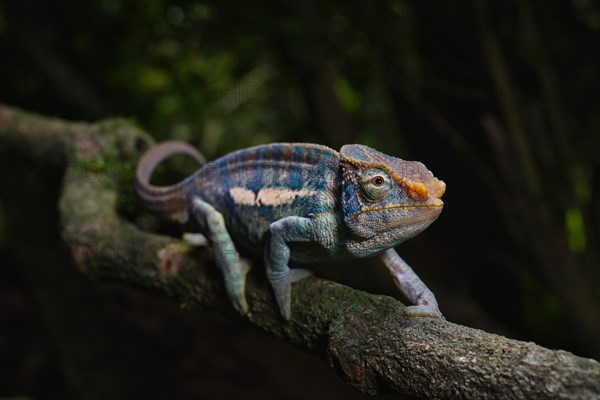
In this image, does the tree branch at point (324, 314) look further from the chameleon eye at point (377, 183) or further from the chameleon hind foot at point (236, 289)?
the chameleon eye at point (377, 183)

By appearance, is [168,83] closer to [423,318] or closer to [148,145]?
[148,145]

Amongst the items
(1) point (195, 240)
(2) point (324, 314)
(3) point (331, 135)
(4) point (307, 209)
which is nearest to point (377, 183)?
(4) point (307, 209)

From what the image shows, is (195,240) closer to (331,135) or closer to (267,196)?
(267,196)

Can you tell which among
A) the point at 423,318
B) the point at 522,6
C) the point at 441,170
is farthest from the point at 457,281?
the point at 423,318

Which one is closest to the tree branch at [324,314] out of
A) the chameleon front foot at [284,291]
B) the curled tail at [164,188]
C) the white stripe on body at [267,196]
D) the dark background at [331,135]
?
the chameleon front foot at [284,291]

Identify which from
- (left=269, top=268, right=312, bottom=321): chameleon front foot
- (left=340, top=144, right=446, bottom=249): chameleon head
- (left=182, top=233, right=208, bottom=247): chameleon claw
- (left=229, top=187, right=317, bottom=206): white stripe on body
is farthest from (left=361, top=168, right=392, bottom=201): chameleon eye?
(left=182, top=233, right=208, bottom=247): chameleon claw
